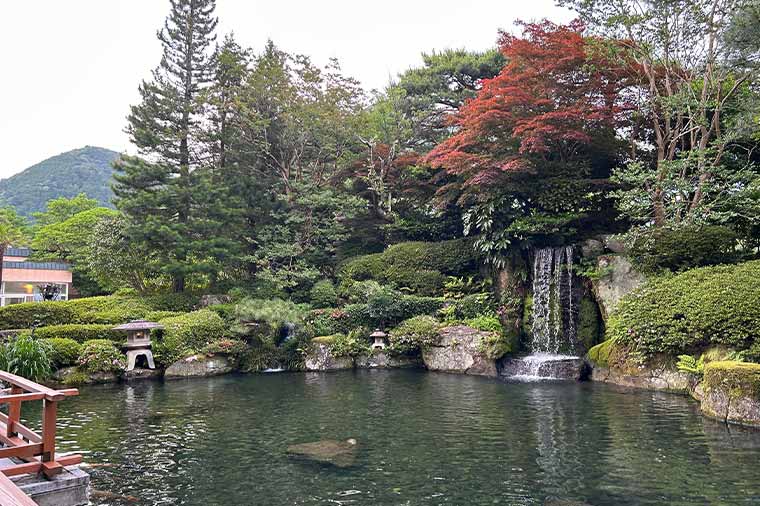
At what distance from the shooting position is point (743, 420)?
347 inches

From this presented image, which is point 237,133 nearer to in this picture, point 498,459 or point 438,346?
point 438,346

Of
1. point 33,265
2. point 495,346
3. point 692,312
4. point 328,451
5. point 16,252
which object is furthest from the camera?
point 16,252

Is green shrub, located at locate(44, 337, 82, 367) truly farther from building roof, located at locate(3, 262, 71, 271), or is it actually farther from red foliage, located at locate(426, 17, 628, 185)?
red foliage, located at locate(426, 17, 628, 185)

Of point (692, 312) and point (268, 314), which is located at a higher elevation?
point (692, 312)

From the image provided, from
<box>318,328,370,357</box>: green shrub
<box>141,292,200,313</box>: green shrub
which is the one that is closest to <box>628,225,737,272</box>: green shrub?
<box>318,328,370,357</box>: green shrub

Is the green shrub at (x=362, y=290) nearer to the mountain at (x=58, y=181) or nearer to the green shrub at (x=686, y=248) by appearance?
the green shrub at (x=686, y=248)

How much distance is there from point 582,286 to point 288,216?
13.9 metres

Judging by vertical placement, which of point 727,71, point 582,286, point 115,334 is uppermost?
point 727,71

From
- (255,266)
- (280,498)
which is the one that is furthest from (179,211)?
(280,498)

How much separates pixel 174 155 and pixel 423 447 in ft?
66.9

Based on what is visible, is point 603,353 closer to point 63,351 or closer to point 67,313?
point 63,351

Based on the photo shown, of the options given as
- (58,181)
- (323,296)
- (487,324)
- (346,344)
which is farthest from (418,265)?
(58,181)

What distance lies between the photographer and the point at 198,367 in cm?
1641

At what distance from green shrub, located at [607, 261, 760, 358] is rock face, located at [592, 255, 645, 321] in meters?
1.02
